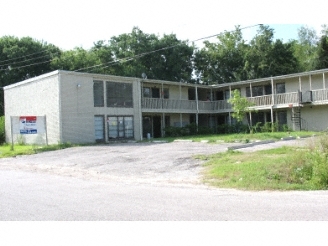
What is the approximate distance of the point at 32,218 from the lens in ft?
22.6

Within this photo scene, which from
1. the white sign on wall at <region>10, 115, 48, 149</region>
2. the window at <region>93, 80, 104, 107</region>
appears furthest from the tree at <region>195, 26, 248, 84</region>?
the white sign on wall at <region>10, 115, 48, 149</region>

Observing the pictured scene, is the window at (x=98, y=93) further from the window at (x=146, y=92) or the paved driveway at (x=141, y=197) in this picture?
the paved driveway at (x=141, y=197)

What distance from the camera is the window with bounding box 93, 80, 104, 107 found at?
2906cm

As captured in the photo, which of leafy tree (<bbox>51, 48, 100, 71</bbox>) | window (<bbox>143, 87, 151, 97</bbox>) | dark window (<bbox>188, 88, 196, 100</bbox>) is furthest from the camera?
leafy tree (<bbox>51, 48, 100, 71</bbox>)

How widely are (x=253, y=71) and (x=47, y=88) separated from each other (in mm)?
29947

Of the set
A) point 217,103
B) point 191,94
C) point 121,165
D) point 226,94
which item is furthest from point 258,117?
point 121,165

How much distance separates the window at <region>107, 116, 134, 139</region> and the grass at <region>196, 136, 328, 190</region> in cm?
1731

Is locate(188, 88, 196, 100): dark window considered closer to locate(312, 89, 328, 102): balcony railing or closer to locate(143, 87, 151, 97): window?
locate(143, 87, 151, 97): window

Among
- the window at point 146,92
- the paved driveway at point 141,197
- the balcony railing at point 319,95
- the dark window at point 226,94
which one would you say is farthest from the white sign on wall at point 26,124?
the balcony railing at point 319,95

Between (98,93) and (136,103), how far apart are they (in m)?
3.83

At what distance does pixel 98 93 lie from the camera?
29.3 meters

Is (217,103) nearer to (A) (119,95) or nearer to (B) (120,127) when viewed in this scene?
(A) (119,95)

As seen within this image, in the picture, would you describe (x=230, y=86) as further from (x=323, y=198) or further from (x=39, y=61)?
(x=323, y=198)

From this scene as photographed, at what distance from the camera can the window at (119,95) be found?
98.9 ft
